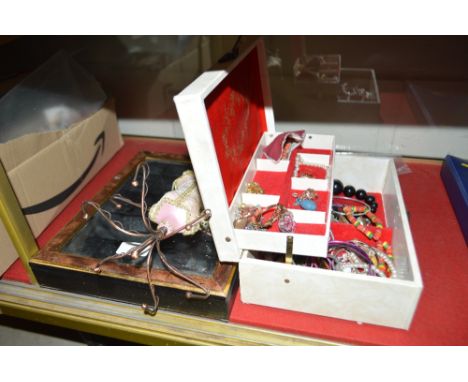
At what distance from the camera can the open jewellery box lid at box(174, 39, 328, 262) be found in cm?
46

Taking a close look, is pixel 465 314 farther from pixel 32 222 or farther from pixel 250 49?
pixel 32 222

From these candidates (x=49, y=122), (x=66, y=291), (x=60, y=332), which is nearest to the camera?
(x=66, y=291)

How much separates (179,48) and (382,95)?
549mm

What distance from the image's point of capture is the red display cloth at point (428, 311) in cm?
55

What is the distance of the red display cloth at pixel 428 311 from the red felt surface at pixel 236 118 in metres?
0.19

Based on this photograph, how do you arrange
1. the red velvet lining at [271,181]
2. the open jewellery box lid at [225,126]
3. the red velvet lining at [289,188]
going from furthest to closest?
the red velvet lining at [271,181]
the red velvet lining at [289,188]
the open jewellery box lid at [225,126]

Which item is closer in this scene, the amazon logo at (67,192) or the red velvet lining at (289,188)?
the red velvet lining at (289,188)

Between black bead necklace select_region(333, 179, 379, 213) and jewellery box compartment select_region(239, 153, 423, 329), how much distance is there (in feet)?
0.42

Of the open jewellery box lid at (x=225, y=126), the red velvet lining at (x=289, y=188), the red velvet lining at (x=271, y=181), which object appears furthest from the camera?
the red velvet lining at (x=271, y=181)

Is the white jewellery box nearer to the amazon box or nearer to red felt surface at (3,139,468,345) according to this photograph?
red felt surface at (3,139,468,345)

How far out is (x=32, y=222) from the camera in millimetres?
733

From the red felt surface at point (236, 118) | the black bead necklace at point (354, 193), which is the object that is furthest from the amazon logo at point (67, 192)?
the black bead necklace at point (354, 193)

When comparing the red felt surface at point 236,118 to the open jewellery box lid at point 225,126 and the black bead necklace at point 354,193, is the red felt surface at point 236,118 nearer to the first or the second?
the open jewellery box lid at point 225,126
